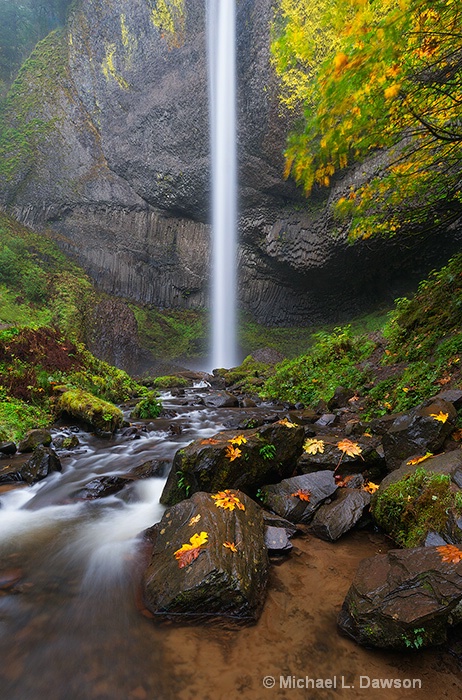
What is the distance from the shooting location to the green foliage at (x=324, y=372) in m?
8.66

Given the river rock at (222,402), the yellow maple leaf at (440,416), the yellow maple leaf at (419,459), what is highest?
the yellow maple leaf at (440,416)

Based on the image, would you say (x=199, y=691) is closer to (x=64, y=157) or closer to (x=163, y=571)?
(x=163, y=571)

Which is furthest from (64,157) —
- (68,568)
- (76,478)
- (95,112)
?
(68,568)

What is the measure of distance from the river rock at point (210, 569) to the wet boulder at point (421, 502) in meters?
1.07

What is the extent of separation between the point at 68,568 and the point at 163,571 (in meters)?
1.01

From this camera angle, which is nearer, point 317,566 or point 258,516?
point 317,566

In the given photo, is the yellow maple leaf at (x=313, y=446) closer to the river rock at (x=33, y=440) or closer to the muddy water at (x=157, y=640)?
the muddy water at (x=157, y=640)

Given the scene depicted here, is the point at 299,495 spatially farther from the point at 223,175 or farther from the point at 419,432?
the point at 223,175

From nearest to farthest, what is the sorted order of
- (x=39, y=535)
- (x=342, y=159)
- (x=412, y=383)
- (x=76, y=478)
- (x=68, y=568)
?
1. (x=68, y=568)
2. (x=39, y=535)
3. (x=342, y=159)
4. (x=76, y=478)
5. (x=412, y=383)

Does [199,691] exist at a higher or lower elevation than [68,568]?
higher

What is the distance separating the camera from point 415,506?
2582mm

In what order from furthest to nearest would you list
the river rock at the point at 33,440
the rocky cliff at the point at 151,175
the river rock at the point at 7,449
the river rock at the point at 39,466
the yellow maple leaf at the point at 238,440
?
the rocky cliff at the point at 151,175
the river rock at the point at 33,440
the river rock at the point at 7,449
the river rock at the point at 39,466
the yellow maple leaf at the point at 238,440

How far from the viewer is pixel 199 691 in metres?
1.72

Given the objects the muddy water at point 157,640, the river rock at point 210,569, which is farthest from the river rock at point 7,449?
the river rock at point 210,569
